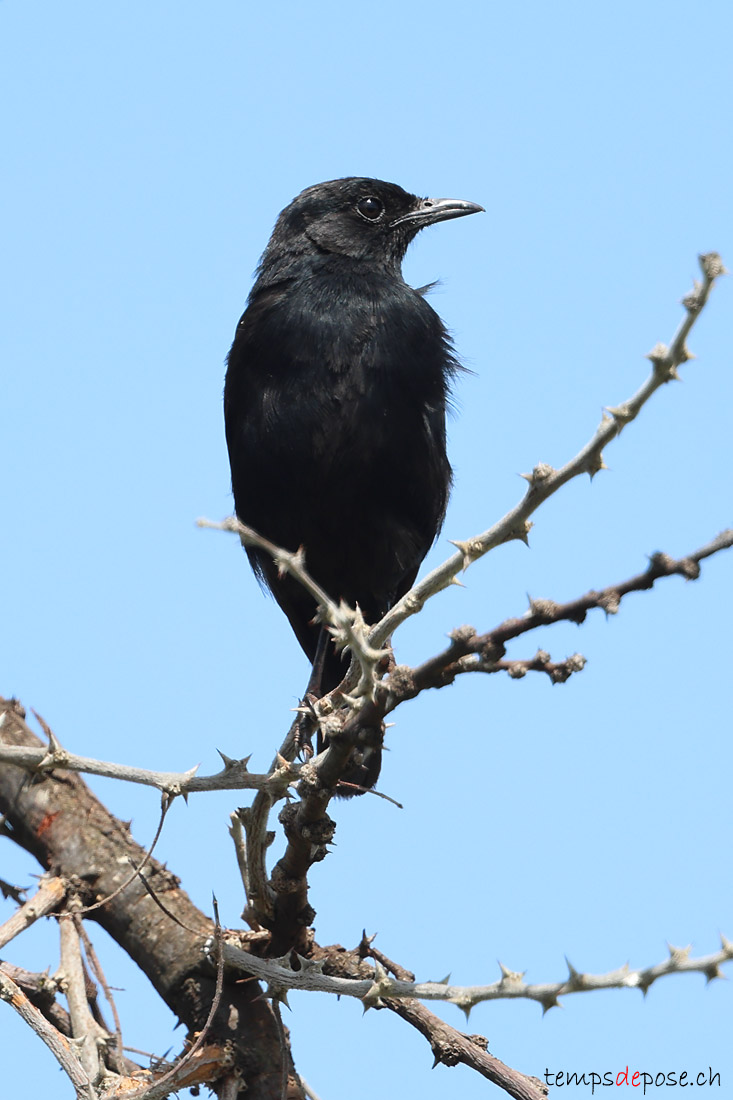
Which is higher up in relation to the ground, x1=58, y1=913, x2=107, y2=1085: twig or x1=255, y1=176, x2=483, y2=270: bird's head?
x1=255, y1=176, x2=483, y2=270: bird's head

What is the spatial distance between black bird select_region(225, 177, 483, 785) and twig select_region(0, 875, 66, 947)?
1.38 meters

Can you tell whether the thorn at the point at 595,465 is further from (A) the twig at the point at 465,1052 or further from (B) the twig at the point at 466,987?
(A) the twig at the point at 465,1052

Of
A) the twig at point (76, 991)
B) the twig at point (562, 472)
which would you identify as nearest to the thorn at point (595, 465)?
the twig at point (562, 472)

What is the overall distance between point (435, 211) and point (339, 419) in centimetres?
176

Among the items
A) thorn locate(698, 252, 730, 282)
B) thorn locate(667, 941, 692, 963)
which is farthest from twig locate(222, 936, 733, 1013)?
thorn locate(698, 252, 730, 282)

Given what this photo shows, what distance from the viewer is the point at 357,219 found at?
5875 millimetres

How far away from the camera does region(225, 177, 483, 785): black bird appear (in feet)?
16.2

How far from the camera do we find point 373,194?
19.8 feet

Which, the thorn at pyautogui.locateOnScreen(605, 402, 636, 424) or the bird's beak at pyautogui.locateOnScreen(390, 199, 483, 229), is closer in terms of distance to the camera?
the thorn at pyautogui.locateOnScreen(605, 402, 636, 424)

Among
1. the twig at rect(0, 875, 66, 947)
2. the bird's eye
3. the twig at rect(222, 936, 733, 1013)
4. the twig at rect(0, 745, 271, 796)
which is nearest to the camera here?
the twig at rect(222, 936, 733, 1013)

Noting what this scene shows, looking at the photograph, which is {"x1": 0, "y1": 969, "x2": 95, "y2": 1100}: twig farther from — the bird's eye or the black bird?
the bird's eye

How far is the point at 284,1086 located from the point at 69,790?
1428 mm

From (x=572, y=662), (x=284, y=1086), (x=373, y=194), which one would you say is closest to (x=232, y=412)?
(x=373, y=194)

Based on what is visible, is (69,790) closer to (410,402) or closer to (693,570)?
(410,402)
